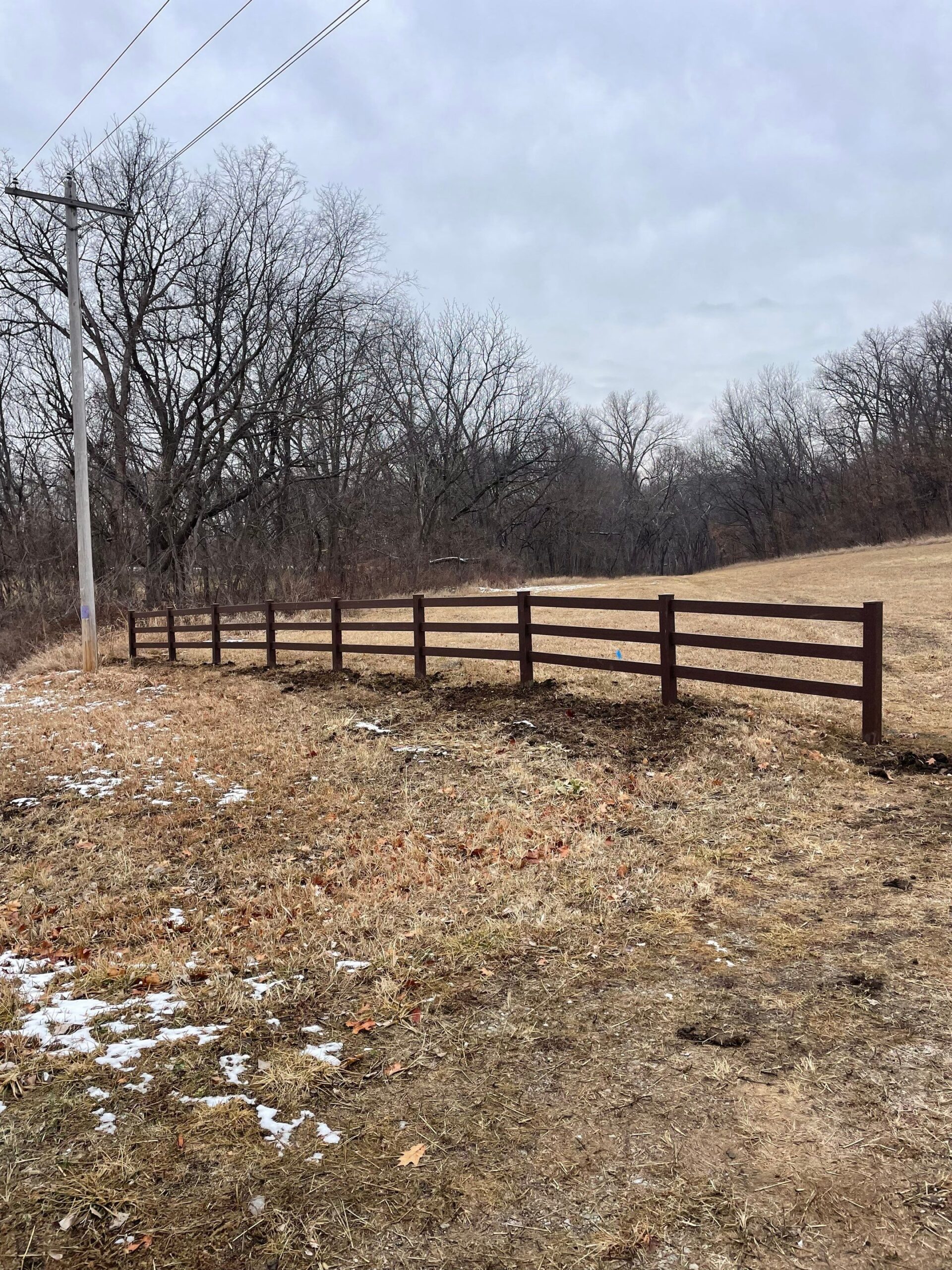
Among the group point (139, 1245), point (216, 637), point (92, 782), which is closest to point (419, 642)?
point (92, 782)

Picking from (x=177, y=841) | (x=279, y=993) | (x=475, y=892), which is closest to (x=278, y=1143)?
(x=279, y=993)

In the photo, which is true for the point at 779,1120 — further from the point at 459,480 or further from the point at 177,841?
the point at 459,480

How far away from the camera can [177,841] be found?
6.54 metres

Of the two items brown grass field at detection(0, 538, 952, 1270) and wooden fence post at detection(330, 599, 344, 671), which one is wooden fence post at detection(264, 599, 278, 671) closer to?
wooden fence post at detection(330, 599, 344, 671)

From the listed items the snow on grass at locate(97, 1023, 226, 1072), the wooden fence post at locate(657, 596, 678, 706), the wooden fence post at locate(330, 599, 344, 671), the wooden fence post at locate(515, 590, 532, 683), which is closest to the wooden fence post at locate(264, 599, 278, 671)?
the wooden fence post at locate(330, 599, 344, 671)

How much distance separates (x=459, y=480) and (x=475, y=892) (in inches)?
1710

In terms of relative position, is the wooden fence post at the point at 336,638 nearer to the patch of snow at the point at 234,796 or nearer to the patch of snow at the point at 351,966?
the patch of snow at the point at 234,796

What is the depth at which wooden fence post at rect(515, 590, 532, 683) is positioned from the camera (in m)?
10.2

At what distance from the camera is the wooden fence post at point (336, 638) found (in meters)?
13.0

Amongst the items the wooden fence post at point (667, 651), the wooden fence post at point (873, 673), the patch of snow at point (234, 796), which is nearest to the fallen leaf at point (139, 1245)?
the patch of snow at point (234, 796)

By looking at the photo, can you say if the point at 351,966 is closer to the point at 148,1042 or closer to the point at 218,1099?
the point at 148,1042

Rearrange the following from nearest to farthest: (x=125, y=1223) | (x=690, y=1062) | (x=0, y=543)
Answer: (x=125, y=1223), (x=690, y=1062), (x=0, y=543)

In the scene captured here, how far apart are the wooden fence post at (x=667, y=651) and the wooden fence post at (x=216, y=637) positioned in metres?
9.93

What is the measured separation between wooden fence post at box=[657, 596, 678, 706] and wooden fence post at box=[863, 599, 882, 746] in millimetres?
1927
